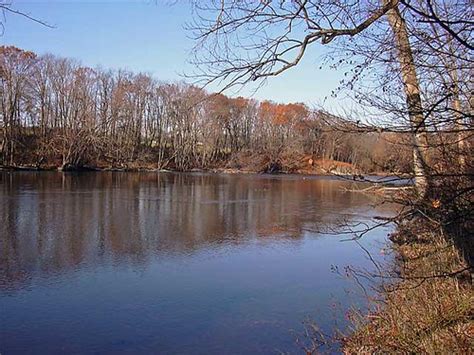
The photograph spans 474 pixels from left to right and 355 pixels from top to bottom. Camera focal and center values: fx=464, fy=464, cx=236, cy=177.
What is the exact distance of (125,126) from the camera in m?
54.8

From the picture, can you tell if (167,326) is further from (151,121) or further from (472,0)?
(151,121)

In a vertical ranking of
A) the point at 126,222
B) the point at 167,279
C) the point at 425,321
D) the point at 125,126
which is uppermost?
the point at 125,126

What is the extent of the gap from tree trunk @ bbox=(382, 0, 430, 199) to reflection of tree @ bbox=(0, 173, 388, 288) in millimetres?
2321

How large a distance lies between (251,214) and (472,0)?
15589 millimetres

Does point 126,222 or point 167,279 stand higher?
point 126,222

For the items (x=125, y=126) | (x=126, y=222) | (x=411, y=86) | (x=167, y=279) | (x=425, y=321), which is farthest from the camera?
(x=125, y=126)

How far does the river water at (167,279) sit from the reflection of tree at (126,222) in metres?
0.05

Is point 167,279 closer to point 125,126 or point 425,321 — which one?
point 425,321

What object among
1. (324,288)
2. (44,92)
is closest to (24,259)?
(324,288)

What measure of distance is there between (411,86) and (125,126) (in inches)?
2092

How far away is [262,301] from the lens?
8.07m

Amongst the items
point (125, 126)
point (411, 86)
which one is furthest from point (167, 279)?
point (125, 126)

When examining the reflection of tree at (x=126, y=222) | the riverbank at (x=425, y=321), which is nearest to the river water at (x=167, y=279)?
the reflection of tree at (x=126, y=222)

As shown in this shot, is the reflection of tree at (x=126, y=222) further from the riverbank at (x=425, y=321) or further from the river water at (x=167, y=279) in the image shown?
the riverbank at (x=425, y=321)
